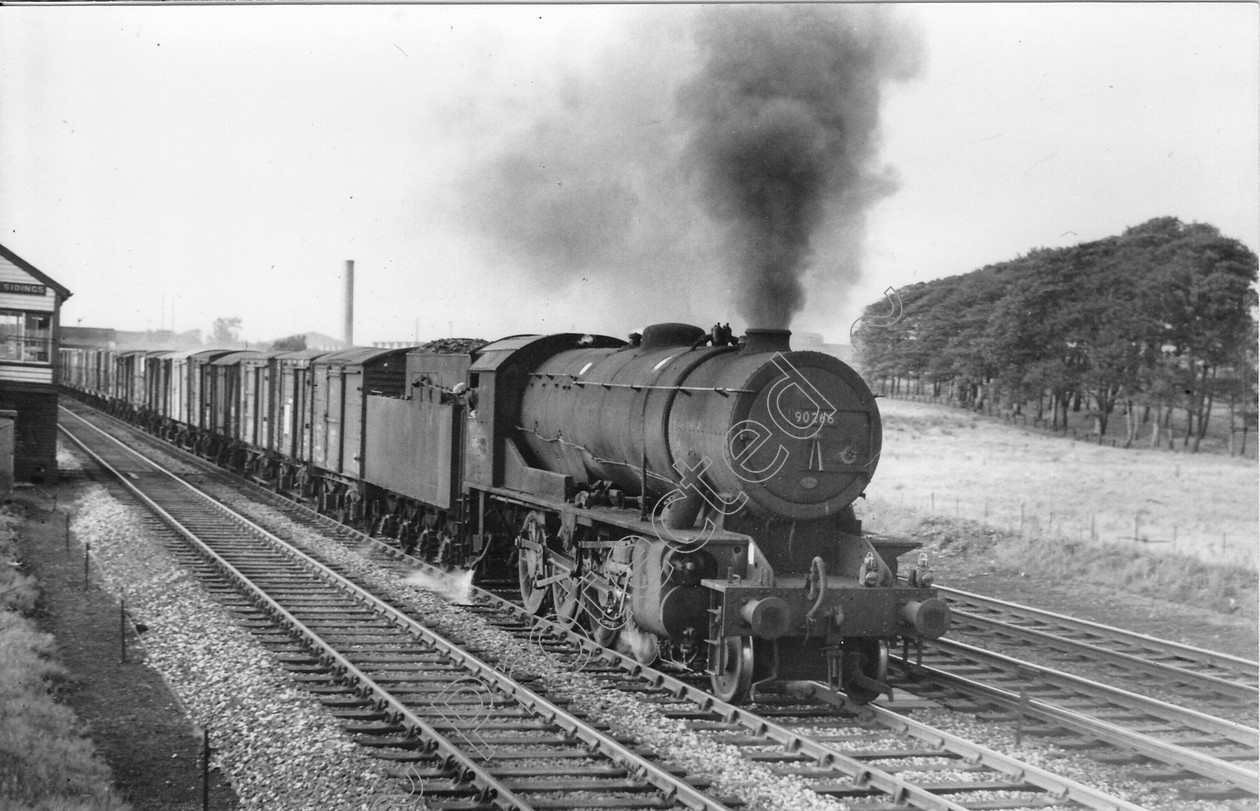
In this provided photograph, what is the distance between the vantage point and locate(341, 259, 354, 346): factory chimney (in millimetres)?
18550

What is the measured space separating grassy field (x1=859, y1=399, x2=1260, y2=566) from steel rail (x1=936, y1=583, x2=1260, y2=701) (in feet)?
6.81

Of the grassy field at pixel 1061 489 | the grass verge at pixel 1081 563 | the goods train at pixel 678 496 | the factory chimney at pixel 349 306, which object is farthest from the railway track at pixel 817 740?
the factory chimney at pixel 349 306

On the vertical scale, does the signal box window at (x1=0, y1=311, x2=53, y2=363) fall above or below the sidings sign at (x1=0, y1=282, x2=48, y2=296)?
below

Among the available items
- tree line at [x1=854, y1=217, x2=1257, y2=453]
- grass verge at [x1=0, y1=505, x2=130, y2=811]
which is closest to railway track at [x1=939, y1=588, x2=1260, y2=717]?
tree line at [x1=854, y1=217, x2=1257, y2=453]

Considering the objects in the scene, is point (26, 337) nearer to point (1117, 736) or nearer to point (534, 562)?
point (534, 562)

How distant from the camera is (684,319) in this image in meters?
13.0

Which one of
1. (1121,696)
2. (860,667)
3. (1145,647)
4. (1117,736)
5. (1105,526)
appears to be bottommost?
(1145,647)

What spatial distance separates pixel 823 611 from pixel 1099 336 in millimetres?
6836

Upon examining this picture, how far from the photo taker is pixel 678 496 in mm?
8547

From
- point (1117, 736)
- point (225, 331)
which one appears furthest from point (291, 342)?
point (1117, 736)

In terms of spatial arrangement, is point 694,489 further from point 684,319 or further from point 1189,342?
point 1189,342

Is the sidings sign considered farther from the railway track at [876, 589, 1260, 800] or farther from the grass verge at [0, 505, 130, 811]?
the railway track at [876, 589, 1260, 800]

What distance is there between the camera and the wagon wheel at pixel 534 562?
11.1 metres

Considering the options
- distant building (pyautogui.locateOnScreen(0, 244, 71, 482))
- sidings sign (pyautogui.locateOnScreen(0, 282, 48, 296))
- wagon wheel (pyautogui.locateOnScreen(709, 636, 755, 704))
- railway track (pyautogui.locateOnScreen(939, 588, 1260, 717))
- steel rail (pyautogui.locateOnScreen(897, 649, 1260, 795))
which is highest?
sidings sign (pyautogui.locateOnScreen(0, 282, 48, 296))
